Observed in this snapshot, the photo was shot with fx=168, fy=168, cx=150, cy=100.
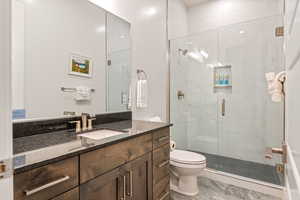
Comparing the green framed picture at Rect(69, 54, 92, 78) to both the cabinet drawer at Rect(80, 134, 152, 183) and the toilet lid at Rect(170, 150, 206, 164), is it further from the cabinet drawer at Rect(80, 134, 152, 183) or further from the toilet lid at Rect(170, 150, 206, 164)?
the toilet lid at Rect(170, 150, 206, 164)

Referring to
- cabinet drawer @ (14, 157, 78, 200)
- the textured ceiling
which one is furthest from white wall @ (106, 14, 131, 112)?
the textured ceiling

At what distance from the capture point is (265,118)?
8.46ft

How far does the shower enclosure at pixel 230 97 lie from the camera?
8.18 ft

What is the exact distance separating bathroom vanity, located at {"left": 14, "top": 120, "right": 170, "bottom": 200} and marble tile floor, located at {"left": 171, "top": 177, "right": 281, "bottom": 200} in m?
0.65

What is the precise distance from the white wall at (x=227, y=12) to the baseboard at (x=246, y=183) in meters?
2.50

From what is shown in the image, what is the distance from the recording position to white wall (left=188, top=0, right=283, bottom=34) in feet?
9.02

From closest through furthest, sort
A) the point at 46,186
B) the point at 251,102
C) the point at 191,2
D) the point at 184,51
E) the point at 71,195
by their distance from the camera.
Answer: the point at 46,186 → the point at 71,195 → the point at 251,102 → the point at 184,51 → the point at 191,2

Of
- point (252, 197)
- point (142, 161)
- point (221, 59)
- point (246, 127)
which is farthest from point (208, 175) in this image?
point (221, 59)

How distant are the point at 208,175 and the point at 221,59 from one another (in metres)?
1.90

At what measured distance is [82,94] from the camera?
1.54 m

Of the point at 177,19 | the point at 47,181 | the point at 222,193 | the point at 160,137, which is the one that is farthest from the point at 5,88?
the point at 177,19

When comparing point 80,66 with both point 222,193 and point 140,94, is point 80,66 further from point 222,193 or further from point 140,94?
point 222,193

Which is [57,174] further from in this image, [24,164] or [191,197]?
[191,197]

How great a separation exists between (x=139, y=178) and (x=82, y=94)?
2.90 ft
